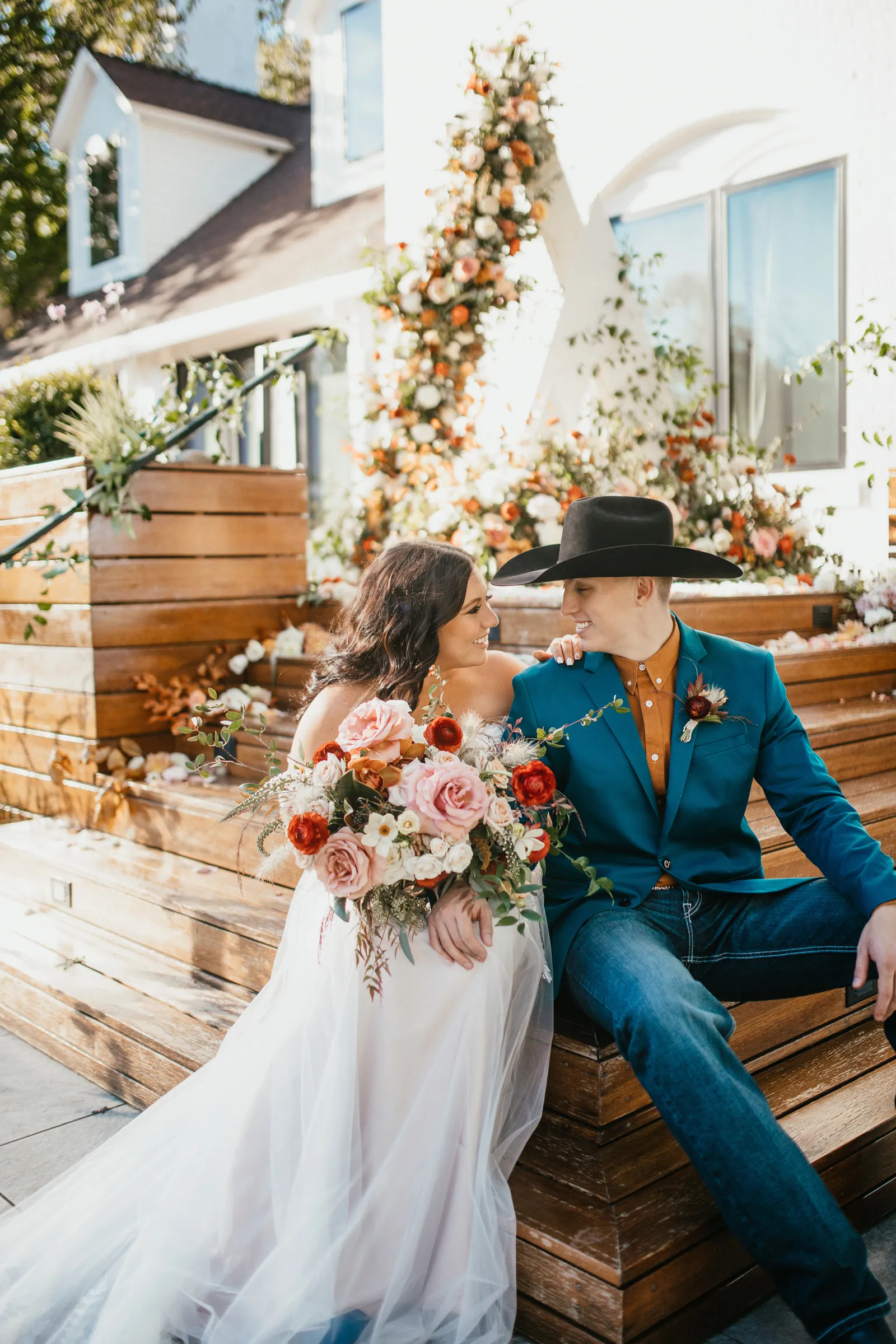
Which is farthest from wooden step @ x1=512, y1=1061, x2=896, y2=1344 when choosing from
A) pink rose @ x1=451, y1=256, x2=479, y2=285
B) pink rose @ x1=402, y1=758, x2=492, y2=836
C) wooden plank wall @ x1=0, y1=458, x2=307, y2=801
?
pink rose @ x1=451, y1=256, x2=479, y2=285

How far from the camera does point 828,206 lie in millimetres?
6391

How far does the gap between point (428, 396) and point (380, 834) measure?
16.8 feet

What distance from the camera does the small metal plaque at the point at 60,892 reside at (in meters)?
4.60

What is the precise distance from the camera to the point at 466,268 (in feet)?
22.8

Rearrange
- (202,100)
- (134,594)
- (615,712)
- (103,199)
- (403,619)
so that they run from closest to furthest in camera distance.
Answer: (615,712), (403,619), (134,594), (202,100), (103,199)

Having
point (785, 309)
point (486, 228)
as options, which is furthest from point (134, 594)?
point (785, 309)

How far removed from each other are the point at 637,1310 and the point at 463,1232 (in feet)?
1.17

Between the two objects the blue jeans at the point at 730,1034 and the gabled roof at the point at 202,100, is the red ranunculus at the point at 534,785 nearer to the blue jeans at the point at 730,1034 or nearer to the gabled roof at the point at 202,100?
the blue jeans at the point at 730,1034

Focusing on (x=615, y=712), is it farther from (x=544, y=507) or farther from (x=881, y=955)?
(x=544, y=507)

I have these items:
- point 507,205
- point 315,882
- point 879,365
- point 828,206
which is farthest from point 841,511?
point 315,882

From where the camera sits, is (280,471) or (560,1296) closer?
(560,1296)

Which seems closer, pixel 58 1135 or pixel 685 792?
pixel 685 792

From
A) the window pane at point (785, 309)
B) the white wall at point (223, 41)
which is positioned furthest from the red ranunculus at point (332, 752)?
the white wall at point (223, 41)

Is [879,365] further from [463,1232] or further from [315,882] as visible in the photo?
[463,1232]
